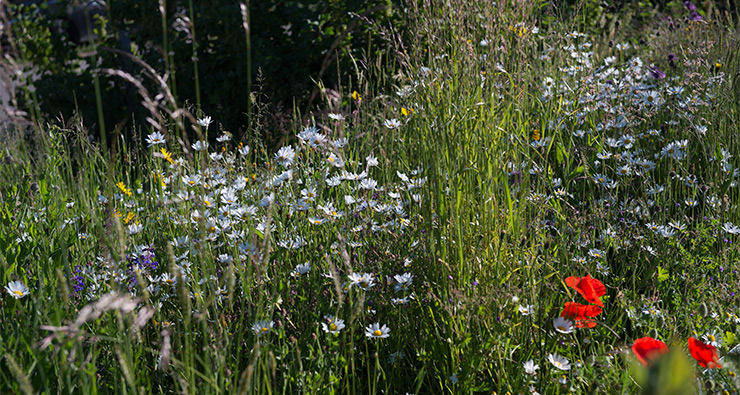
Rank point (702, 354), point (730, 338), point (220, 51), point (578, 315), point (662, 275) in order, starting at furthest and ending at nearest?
point (220, 51), point (662, 275), point (730, 338), point (578, 315), point (702, 354)

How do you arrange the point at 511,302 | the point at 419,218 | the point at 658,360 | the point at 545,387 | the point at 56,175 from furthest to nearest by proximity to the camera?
the point at 56,175, the point at 419,218, the point at 511,302, the point at 545,387, the point at 658,360

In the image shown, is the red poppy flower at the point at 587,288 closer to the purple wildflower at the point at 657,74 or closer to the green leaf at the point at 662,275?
the green leaf at the point at 662,275

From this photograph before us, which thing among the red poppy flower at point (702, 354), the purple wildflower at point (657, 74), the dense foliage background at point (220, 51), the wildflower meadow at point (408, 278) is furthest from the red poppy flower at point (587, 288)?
the dense foliage background at point (220, 51)

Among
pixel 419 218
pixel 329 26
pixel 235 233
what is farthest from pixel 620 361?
pixel 329 26

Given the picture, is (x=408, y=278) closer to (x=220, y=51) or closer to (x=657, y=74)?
(x=657, y=74)

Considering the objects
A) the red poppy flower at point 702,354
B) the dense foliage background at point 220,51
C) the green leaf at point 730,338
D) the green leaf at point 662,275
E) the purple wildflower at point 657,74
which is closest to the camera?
the red poppy flower at point 702,354

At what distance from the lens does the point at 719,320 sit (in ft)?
6.58

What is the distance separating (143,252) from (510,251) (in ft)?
4.34

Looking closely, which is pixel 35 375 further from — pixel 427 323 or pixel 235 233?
pixel 427 323

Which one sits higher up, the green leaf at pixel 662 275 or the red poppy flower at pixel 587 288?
the red poppy flower at pixel 587 288

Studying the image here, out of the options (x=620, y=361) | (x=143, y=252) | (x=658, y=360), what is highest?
(x=658, y=360)

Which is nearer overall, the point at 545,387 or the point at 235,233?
the point at 545,387

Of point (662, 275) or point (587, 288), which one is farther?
point (662, 275)

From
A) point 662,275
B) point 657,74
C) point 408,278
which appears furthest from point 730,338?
point 657,74
